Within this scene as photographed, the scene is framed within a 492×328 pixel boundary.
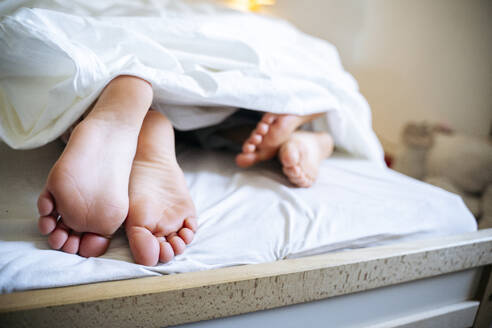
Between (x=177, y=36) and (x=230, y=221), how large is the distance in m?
0.40

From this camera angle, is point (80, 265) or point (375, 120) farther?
point (375, 120)

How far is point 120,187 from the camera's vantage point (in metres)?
0.41

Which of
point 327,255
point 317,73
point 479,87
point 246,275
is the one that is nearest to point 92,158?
point 246,275

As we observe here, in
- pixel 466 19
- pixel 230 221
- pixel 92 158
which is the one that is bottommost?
pixel 230 221

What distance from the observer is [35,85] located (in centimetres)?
52

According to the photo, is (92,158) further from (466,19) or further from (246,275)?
(466,19)

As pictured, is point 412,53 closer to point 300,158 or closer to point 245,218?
point 300,158

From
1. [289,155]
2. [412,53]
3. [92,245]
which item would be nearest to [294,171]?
[289,155]

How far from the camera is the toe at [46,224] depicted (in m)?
0.37

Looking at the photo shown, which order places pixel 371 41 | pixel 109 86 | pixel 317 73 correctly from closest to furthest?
1. pixel 109 86
2. pixel 317 73
3. pixel 371 41

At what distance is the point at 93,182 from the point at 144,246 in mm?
100

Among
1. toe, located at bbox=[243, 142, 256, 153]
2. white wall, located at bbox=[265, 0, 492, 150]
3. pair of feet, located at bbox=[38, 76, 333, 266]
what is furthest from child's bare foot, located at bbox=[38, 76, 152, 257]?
white wall, located at bbox=[265, 0, 492, 150]

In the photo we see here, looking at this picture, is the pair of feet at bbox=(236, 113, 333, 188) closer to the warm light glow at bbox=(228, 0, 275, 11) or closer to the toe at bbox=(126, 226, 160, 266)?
the toe at bbox=(126, 226, 160, 266)

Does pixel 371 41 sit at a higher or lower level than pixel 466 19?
lower
